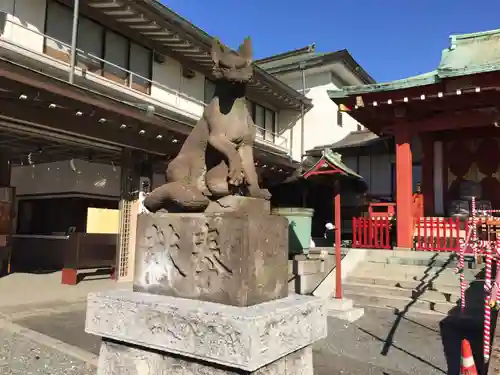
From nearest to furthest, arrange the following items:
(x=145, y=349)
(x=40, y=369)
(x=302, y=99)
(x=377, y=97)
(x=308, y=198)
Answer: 1. (x=145, y=349)
2. (x=40, y=369)
3. (x=377, y=97)
4. (x=308, y=198)
5. (x=302, y=99)

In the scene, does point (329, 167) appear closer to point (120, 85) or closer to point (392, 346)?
point (392, 346)

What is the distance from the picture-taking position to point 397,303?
8.35 meters

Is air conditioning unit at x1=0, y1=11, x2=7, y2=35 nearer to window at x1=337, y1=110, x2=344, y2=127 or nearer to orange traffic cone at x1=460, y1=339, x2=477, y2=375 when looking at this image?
orange traffic cone at x1=460, y1=339, x2=477, y2=375

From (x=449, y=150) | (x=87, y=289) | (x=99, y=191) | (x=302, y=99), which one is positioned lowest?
(x=87, y=289)

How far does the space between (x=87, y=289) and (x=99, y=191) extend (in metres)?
4.68

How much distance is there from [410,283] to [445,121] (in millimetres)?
5385

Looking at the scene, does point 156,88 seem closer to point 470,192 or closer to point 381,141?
point 381,141

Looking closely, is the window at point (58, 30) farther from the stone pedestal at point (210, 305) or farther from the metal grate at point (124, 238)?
the stone pedestal at point (210, 305)

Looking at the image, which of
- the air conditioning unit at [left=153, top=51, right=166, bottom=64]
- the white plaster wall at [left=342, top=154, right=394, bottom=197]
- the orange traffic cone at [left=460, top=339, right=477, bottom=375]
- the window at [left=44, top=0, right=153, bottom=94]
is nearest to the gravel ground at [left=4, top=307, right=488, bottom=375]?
the orange traffic cone at [left=460, top=339, right=477, bottom=375]

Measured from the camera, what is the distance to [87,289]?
33.3 ft

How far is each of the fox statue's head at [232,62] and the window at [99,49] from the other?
917 centimetres

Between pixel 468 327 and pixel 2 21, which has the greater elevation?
pixel 2 21

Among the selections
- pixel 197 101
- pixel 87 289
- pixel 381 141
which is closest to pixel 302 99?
pixel 381 141

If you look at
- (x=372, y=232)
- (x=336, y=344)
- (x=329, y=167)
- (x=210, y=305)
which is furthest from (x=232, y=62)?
(x=372, y=232)
